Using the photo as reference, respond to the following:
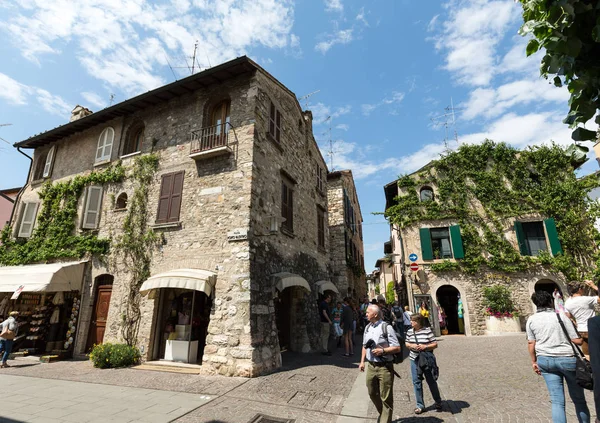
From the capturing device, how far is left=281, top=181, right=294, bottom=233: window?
1019 cm

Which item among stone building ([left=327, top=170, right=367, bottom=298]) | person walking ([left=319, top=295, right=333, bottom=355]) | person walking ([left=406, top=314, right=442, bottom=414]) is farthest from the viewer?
stone building ([left=327, top=170, right=367, bottom=298])

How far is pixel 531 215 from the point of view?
14.6 m

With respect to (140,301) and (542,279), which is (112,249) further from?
(542,279)

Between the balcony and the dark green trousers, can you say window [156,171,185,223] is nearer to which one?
the balcony

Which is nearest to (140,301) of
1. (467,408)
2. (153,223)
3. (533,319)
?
(153,223)

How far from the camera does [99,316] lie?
9742 millimetres

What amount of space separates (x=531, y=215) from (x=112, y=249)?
59.2 feet

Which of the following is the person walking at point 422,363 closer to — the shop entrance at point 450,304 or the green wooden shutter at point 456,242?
the green wooden shutter at point 456,242

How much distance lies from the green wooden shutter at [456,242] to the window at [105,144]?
15.5 m

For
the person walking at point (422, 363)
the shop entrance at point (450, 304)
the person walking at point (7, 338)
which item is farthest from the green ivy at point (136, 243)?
the shop entrance at point (450, 304)

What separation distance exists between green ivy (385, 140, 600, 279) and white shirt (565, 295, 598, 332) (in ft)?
34.6

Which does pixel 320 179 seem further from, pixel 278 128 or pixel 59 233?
pixel 59 233

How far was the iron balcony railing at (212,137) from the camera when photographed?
29.8ft

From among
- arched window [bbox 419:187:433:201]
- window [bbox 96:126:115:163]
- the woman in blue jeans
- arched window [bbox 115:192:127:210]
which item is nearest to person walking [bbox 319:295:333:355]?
the woman in blue jeans
